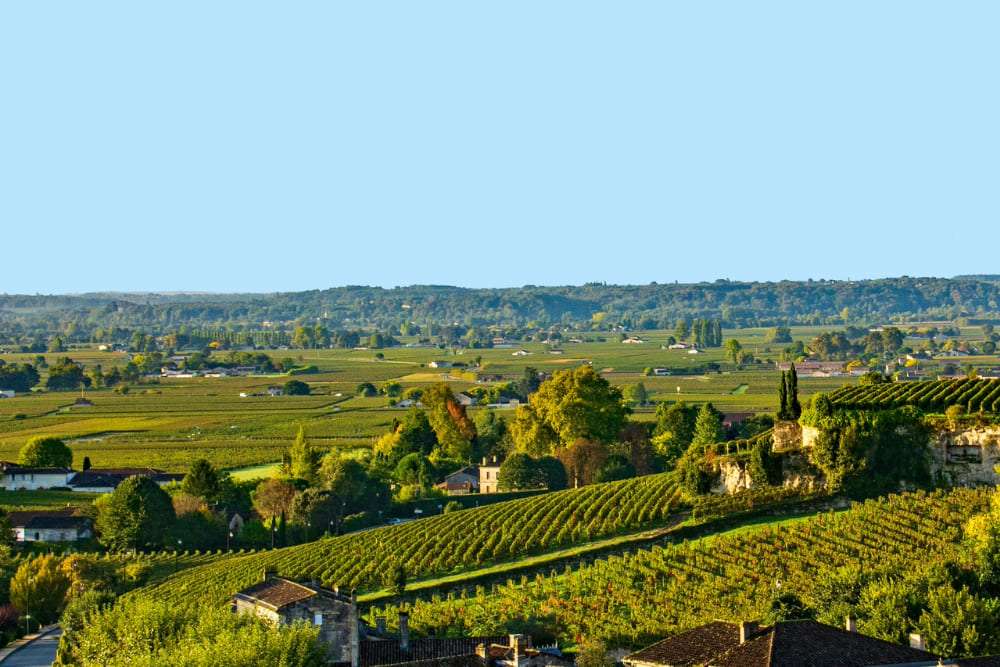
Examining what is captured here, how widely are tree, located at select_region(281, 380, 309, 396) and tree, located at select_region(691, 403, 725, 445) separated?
94183 mm

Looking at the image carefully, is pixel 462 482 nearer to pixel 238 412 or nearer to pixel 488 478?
pixel 488 478

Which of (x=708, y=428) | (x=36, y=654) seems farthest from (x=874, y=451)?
(x=36, y=654)

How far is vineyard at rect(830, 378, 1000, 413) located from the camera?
59094mm

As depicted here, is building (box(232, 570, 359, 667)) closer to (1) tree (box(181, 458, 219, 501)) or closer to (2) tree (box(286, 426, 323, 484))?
(1) tree (box(181, 458, 219, 501))

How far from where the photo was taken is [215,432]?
125 m

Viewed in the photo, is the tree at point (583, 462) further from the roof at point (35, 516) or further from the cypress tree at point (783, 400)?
the roof at point (35, 516)

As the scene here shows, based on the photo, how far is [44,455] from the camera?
93688 mm

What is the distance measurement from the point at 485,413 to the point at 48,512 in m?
32.0

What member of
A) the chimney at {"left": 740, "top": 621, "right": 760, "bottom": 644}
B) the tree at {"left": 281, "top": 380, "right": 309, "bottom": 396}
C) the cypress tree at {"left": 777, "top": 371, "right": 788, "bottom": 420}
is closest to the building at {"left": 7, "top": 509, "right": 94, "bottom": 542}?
the cypress tree at {"left": 777, "top": 371, "right": 788, "bottom": 420}

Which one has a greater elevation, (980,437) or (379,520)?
(980,437)

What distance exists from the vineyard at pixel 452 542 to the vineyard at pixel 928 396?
822 cm

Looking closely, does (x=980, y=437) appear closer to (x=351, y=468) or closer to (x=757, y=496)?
(x=757, y=496)

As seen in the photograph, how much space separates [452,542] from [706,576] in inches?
631

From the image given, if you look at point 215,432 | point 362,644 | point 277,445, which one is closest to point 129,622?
point 362,644
